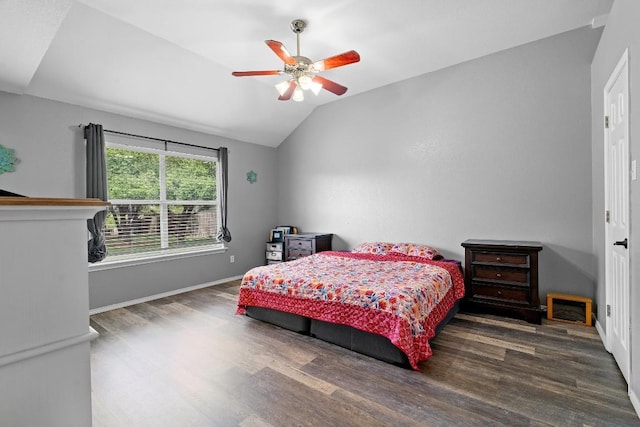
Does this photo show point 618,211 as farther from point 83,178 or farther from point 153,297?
point 83,178

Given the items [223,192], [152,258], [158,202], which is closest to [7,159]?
[158,202]

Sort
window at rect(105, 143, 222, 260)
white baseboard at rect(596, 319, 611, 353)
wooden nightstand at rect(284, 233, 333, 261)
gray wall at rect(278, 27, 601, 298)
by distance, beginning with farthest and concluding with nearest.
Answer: wooden nightstand at rect(284, 233, 333, 261), window at rect(105, 143, 222, 260), gray wall at rect(278, 27, 601, 298), white baseboard at rect(596, 319, 611, 353)

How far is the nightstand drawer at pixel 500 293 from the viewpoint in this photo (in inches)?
122

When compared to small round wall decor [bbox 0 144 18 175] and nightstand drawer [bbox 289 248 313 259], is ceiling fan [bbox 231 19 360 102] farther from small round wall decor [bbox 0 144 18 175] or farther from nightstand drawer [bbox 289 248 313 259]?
nightstand drawer [bbox 289 248 313 259]

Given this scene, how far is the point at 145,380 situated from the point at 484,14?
4257mm

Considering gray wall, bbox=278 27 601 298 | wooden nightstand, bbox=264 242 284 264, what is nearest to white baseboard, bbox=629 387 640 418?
gray wall, bbox=278 27 601 298

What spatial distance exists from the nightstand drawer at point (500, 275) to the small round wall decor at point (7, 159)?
482 centimetres

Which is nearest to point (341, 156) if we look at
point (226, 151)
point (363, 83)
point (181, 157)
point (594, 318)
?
point (363, 83)

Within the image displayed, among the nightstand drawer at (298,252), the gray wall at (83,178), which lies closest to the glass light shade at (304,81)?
the gray wall at (83,178)

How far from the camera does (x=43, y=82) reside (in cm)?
307

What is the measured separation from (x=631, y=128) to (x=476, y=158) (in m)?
1.89

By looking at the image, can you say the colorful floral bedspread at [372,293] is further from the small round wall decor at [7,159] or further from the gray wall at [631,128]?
the small round wall decor at [7,159]

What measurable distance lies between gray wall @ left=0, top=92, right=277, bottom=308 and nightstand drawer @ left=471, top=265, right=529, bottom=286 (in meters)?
3.61

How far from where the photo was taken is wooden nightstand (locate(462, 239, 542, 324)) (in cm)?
306
